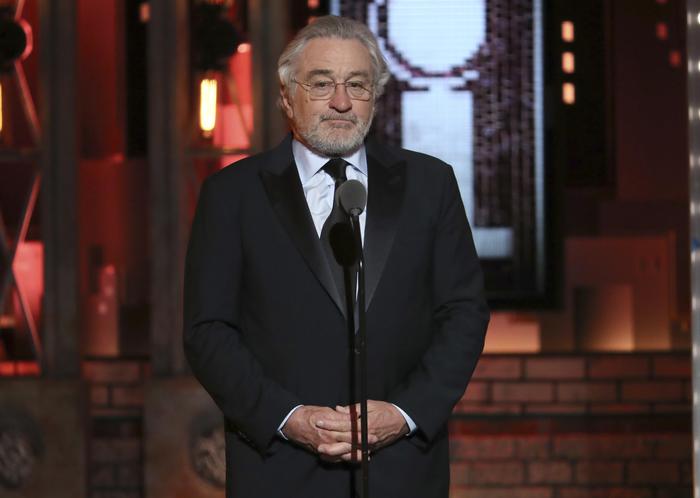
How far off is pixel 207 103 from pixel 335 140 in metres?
2.60

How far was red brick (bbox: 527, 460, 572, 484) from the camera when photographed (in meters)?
5.28

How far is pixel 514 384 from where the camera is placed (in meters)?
5.29

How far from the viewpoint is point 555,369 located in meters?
5.29

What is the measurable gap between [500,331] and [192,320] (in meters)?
3.03

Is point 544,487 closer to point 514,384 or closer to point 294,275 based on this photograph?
point 514,384

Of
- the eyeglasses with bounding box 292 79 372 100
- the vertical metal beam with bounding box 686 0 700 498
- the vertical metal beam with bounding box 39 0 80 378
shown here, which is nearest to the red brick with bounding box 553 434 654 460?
the vertical metal beam with bounding box 39 0 80 378

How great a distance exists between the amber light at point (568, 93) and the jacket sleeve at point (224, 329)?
10.0ft

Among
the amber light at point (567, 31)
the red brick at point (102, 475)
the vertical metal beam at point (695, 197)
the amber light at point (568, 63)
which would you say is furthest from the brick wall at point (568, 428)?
the vertical metal beam at point (695, 197)

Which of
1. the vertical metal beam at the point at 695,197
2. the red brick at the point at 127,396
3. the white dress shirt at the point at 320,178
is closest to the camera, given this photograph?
the white dress shirt at the point at 320,178

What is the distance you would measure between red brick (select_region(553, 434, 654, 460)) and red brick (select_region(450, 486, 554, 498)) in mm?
150

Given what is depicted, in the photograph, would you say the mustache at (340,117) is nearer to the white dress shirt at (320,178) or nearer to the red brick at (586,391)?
the white dress shirt at (320,178)

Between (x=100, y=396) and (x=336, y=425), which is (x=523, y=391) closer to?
(x=100, y=396)

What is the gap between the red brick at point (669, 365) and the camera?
528 cm

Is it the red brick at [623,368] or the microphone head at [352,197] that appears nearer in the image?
the microphone head at [352,197]
